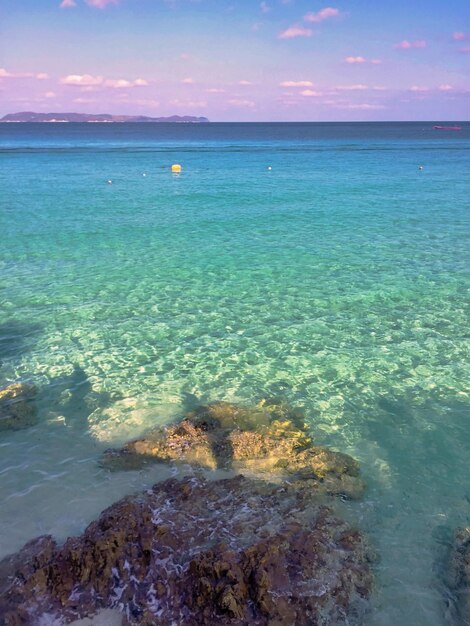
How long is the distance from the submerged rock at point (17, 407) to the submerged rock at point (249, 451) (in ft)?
7.31

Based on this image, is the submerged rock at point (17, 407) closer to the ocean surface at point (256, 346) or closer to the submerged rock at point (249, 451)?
the ocean surface at point (256, 346)

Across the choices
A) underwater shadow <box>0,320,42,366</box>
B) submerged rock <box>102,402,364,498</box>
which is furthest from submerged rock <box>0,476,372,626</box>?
underwater shadow <box>0,320,42,366</box>

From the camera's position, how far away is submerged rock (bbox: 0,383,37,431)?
35.8ft

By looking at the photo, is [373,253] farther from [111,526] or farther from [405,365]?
[111,526]

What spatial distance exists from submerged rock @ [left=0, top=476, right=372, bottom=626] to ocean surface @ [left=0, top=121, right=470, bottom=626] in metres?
0.53

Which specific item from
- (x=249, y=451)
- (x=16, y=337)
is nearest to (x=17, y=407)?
(x=16, y=337)

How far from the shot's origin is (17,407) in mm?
11383

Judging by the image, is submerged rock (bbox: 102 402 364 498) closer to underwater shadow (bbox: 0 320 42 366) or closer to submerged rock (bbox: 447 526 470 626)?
submerged rock (bbox: 447 526 470 626)

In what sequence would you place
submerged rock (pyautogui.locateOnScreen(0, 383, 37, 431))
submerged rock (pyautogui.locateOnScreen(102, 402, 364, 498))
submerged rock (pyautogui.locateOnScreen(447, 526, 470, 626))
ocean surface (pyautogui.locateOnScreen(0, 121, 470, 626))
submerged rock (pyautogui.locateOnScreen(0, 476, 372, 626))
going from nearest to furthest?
submerged rock (pyautogui.locateOnScreen(0, 476, 372, 626))
submerged rock (pyautogui.locateOnScreen(447, 526, 470, 626))
ocean surface (pyautogui.locateOnScreen(0, 121, 470, 626))
submerged rock (pyautogui.locateOnScreen(102, 402, 364, 498))
submerged rock (pyautogui.locateOnScreen(0, 383, 37, 431))

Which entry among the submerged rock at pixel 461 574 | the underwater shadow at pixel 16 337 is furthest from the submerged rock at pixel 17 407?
the submerged rock at pixel 461 574

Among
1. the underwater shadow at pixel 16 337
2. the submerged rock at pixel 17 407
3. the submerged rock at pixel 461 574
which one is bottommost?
the submerged rock at pixel 461 574

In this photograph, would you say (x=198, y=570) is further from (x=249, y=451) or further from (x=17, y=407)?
(x=17, y=407)

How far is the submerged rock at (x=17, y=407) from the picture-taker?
10.9 m

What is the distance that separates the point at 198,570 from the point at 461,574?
3.59 m
